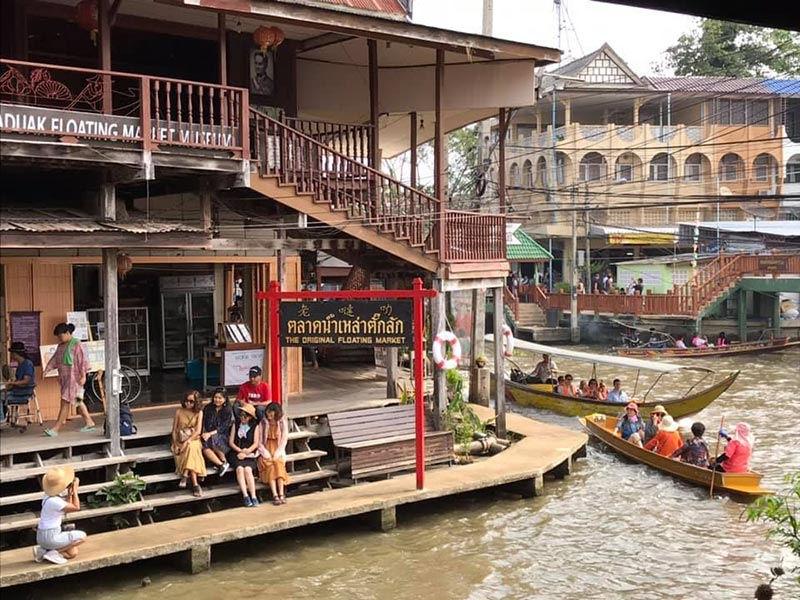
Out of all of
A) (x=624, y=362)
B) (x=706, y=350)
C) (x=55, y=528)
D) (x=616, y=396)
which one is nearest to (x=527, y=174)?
(x=706, y=350)

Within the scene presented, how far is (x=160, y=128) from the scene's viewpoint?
11.9m

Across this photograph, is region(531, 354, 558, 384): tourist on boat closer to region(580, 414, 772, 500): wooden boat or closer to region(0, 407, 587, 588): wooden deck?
region(580, 414, 772, 500): wooden boat

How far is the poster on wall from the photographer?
15.5 m

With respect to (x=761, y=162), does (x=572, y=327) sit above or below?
below

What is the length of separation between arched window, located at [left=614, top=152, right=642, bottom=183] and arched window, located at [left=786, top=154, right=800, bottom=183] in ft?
29.5

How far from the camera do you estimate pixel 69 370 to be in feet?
42.5

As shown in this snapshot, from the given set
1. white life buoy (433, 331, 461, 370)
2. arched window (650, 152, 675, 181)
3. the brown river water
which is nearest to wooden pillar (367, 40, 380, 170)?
white life buoy (433, 331, 461, 370)

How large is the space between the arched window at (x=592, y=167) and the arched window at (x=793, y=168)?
35.9ft

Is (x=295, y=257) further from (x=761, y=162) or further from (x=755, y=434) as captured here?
(x=761, y=162)

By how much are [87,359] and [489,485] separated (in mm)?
6431

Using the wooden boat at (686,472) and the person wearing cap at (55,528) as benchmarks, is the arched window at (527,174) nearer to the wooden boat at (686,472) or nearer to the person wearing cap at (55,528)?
the wooden boat at (686,472)

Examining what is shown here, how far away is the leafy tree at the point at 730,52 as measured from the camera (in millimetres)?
55688

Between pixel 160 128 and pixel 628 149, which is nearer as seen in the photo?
pixel 160 128

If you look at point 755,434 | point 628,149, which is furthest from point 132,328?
point 628,149
